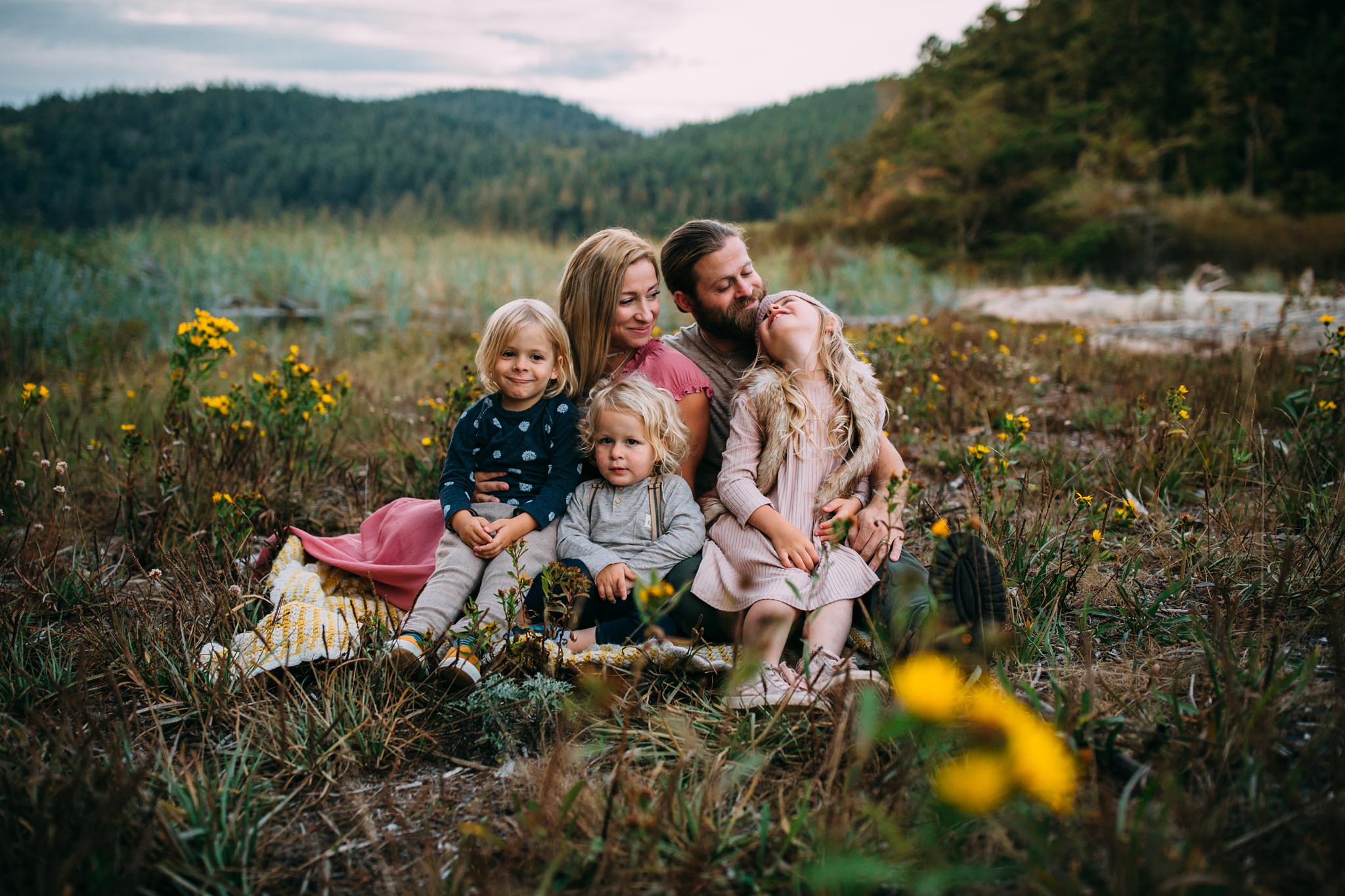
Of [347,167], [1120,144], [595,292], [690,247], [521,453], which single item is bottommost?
[521,453]

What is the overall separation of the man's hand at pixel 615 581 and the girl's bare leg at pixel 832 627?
570mm

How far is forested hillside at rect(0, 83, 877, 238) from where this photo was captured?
858 inches

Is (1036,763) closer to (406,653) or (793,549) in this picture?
(793,549)

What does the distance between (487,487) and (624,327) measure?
787 millimetres

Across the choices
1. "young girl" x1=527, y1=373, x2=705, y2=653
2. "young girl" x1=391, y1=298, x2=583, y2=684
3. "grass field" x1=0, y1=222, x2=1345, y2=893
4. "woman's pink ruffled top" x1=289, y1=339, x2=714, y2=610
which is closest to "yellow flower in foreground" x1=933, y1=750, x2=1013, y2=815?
"grass field" x1=0, y1=222, x2=1345, y2=893

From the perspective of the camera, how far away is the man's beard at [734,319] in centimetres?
289

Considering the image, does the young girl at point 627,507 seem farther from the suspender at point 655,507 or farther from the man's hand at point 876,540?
the man's hand at point 876,540

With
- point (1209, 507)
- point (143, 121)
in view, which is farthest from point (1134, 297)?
point (143, 121)

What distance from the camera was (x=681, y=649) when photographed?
2.22m

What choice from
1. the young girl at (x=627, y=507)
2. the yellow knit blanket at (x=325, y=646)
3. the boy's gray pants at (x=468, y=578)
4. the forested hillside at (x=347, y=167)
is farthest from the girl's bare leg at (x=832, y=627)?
the forested hillside at (x=347, y=167)

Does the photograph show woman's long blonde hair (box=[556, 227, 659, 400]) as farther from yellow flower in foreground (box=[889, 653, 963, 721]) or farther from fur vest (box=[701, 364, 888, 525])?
yellow flower in foreground (box=[889, 653, 963, 721])

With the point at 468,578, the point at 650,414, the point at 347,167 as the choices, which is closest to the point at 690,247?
the point at 650,414

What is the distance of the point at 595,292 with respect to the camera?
281 centimetres

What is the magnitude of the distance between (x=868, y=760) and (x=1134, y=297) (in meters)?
9.99
